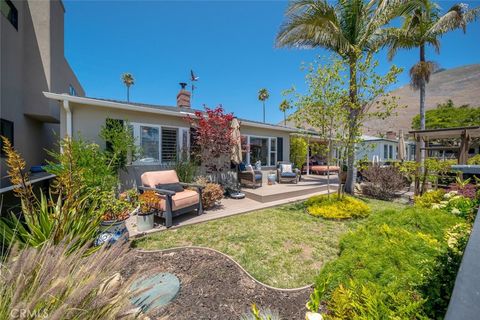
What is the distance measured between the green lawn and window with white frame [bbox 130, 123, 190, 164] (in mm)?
4121

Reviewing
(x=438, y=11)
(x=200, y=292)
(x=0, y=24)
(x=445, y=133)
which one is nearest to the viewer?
(x=200, y=292)

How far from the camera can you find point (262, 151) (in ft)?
39.2

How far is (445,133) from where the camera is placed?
8078 mm

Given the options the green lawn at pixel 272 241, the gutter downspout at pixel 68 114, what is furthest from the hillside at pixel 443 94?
the gutter downspout at pixel 68 114

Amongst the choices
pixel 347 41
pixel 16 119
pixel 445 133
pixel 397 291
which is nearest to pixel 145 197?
pixel 397 291

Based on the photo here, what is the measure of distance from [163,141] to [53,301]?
7.56 m

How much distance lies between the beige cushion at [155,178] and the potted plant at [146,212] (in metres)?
0.66

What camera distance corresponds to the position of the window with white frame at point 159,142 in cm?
776

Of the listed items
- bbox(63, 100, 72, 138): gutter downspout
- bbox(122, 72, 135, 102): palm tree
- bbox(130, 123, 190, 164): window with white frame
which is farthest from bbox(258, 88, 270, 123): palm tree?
bbox(63, 100, 72, 138): gutter downspout

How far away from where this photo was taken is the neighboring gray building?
285 inches

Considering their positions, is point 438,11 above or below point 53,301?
above

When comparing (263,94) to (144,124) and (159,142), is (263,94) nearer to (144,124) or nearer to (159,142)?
(159,142)

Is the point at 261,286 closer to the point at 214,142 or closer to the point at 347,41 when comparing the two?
the point at 214,142

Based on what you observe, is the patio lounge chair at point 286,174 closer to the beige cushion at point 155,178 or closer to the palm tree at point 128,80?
the beige cushion at point 155,178
